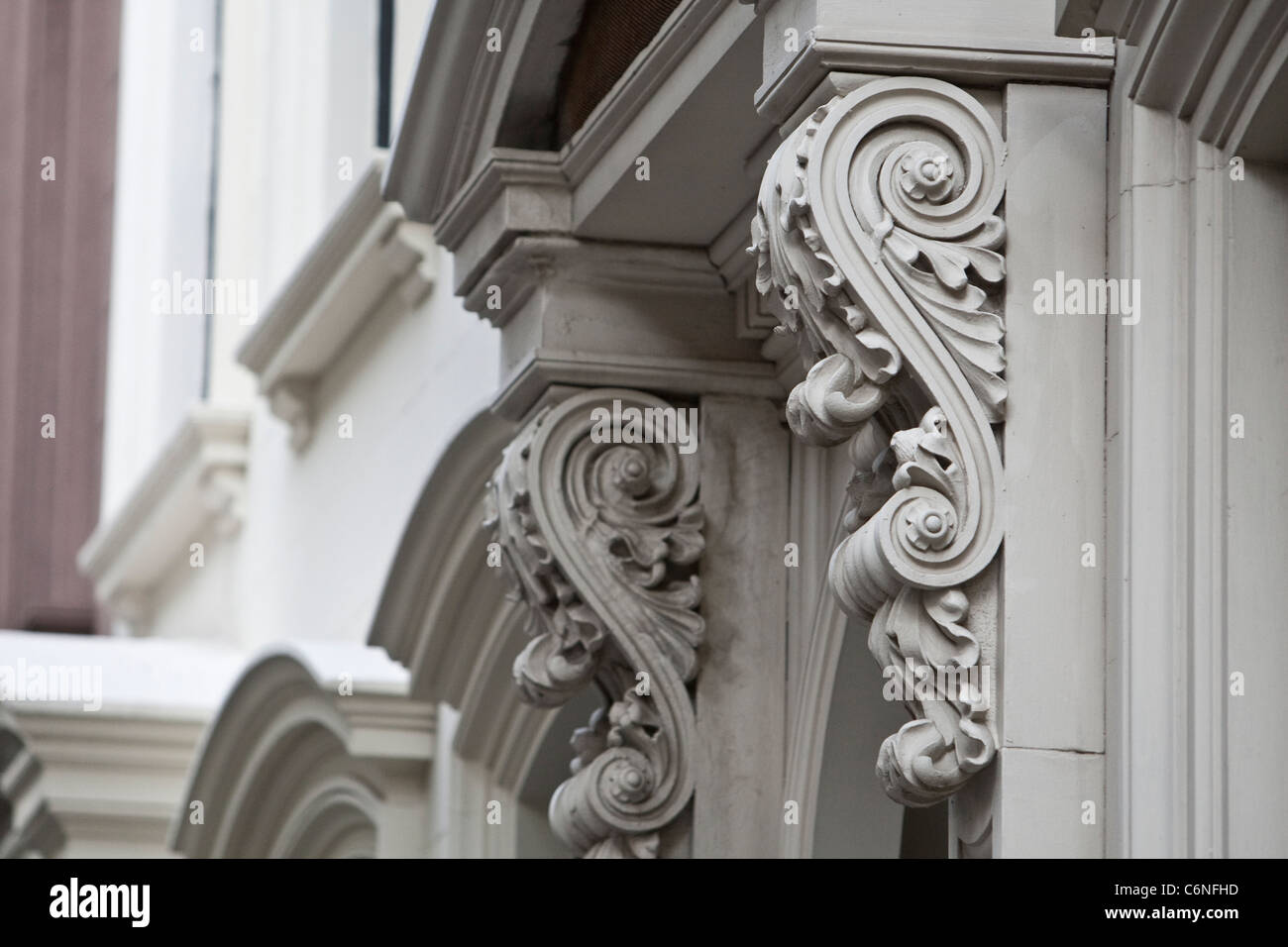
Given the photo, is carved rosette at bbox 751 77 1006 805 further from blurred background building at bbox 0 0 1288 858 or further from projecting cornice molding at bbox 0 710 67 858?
projecting cornice molding at bbox 0 710 67 858

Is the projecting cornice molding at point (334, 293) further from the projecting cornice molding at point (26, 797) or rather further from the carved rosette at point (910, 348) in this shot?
the carved rosette at point (910, 348)

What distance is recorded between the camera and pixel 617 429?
5.25 metres

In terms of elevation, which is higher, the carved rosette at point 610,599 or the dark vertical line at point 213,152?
the dark vertical line at point 213,152

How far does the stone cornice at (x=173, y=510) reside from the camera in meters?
12.3

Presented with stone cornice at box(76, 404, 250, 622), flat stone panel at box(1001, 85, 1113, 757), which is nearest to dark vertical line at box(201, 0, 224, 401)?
stone cornice at box(76, 404, 250, 622)

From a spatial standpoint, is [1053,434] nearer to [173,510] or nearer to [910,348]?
[910,348]

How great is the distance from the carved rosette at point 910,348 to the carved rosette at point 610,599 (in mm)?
1435

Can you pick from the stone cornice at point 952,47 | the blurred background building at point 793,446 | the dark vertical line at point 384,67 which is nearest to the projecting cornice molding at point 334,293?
the blurred background building at point 793,446

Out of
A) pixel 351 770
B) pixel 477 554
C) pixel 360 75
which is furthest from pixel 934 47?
pixel 360 75

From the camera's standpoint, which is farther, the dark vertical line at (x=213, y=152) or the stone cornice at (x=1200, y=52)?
the dark vertical line at (x=213, y=152)

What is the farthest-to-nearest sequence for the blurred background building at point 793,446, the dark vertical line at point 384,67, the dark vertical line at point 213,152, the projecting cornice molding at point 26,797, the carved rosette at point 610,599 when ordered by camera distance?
1. the dark vertical line at point 213,152
2. the projecting cornice molding at point 26,797
3. the dark vertical line at point 384,67
4. the carved rosette at point 610,599
5. the blurred background building at point 793,446

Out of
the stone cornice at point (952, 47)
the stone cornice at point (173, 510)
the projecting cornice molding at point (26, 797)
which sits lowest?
the projecting cornice molding at point (26, 797)

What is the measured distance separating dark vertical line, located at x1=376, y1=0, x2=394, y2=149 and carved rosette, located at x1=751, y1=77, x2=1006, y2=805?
22.4ft
